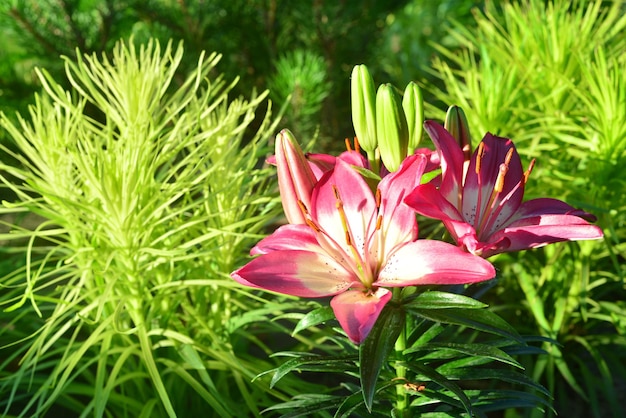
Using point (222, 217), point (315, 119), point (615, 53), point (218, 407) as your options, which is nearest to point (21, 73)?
point (315, 119)

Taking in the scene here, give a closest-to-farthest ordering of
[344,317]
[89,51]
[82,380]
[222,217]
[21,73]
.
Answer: [344,317]
[222,217]
[82,380]
[89,51]
[21,73]

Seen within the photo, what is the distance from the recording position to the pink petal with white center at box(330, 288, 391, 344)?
1.49 ft

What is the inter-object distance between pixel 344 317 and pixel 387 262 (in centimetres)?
8

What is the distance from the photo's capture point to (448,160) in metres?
0.54

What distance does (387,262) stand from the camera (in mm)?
538

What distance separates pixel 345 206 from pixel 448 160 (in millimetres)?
92

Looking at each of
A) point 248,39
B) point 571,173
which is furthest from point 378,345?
point 248,39

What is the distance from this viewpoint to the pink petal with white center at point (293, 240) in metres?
0.55

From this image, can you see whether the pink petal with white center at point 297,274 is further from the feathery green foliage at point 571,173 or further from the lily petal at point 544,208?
the feathery green foliage at point 571,173

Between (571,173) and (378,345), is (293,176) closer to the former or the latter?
(378,345)

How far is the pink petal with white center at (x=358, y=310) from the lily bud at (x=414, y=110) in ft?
0.49

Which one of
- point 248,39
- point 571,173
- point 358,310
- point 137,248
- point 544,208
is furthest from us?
point 248,39

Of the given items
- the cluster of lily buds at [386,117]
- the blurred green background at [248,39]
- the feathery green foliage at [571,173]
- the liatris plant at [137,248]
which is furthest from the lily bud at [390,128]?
the blurred green background at [248,39]

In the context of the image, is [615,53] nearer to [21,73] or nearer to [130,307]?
[130,307]
